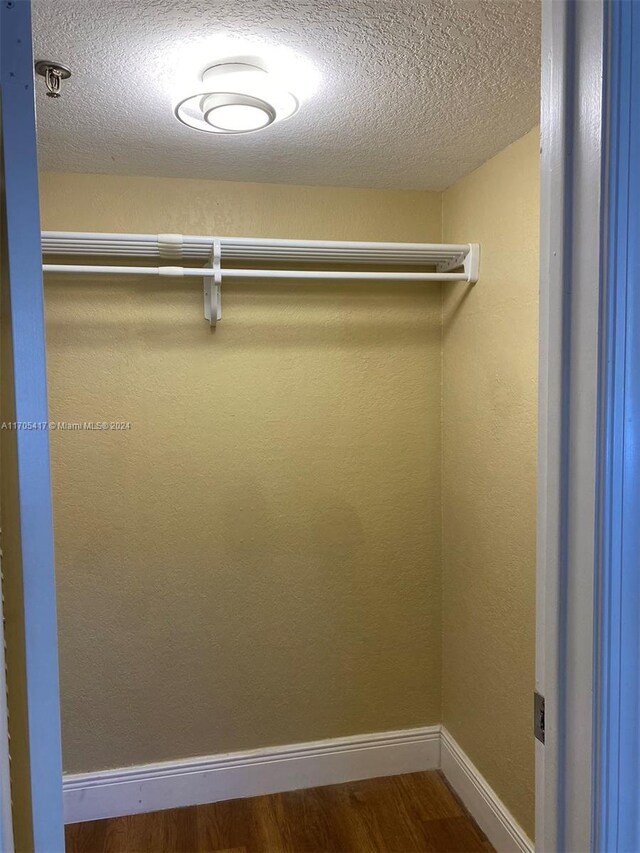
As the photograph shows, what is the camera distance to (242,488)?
2.33 metres

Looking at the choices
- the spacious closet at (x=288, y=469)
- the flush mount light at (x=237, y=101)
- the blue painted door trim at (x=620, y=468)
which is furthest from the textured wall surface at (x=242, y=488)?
the blue painted door trim at (x=620, y=468)

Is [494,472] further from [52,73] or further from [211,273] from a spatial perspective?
[52,73]

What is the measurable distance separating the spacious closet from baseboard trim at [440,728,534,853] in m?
0.02

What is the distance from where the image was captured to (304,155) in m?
1.98

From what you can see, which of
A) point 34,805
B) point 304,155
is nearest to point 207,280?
point 304,155

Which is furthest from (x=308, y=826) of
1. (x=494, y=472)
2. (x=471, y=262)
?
(x=471, y=262)

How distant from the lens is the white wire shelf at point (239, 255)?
1.97 m

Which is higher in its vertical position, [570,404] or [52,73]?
[52,73]

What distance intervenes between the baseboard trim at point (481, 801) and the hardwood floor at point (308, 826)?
4 cm

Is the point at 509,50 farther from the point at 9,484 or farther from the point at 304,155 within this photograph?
the point at 9,484

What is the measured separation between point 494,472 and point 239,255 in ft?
3.58

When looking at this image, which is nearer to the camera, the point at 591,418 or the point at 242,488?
the point at 591,418

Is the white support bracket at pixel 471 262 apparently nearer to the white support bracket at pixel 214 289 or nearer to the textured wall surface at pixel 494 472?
the textured wall surface at pixel 494 472

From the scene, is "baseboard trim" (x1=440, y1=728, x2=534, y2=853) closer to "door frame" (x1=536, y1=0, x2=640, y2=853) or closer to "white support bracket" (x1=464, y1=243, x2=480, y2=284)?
"door frame" (x1=536, y1=0, x2=640, y2=853)
